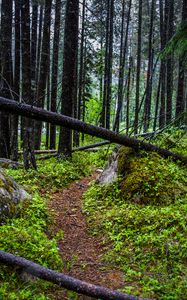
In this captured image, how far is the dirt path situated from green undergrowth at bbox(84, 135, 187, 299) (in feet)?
0.52

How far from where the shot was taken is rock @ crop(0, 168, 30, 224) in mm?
5470

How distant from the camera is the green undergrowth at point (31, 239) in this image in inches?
156

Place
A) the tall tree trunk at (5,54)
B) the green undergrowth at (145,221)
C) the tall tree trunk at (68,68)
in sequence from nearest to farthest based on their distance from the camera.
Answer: the green undergrowth at (145,221)
the tall tree trunk at (68,68)
the tall tree trunk at (5,54)

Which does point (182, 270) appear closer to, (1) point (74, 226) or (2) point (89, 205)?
(1) point (74, 226)

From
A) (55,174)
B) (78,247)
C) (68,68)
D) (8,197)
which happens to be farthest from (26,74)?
(78,247)

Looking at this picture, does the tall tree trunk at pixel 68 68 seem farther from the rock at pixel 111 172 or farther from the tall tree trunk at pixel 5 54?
the rock at pixel 111 172

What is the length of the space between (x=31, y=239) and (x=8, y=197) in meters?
1.08

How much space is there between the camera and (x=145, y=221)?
5.68 m

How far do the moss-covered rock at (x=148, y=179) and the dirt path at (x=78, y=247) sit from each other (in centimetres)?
118

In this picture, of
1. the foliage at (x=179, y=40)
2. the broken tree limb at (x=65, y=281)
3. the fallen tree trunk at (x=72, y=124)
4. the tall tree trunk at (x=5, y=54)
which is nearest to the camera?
the broken tree limb at (x=65, y=281)

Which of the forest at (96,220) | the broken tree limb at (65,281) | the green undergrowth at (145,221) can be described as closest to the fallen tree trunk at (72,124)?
the forest at (96,220)

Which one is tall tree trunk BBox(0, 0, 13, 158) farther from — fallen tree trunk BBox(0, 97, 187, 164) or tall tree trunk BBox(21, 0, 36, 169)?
fallen tree trunk BBox(0, 97, 187, 164)

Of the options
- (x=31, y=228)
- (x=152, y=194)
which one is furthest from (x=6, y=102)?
(x=152, y=194)

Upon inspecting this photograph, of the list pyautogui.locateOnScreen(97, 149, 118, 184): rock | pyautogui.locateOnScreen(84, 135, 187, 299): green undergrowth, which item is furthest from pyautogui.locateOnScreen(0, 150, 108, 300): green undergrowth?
pyautogui.locateOnScreen(97, 149, 118, 184): rock
